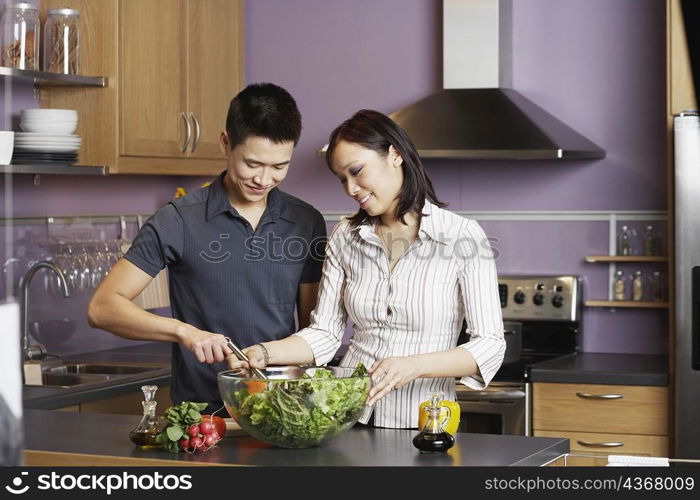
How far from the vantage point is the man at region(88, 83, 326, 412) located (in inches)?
92.3

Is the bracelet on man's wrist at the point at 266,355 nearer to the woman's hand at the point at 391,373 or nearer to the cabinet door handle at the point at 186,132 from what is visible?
the woman's hand at the point at 391,373

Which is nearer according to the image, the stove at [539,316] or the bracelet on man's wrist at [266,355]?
the bracelet on man's wrist at [266,355]

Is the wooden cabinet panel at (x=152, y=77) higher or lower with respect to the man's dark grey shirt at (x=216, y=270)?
higher

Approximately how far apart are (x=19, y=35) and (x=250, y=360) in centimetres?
174

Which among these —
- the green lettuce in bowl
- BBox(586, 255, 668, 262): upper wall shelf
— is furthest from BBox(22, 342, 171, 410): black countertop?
BBox(586, 255, 668, 262): upper wall shelf

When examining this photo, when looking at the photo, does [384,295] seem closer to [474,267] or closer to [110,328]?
[474,267]

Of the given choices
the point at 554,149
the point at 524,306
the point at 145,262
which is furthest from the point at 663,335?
the point at 145,262

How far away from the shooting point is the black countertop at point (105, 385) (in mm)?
3002

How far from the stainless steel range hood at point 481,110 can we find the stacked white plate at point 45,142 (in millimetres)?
1338

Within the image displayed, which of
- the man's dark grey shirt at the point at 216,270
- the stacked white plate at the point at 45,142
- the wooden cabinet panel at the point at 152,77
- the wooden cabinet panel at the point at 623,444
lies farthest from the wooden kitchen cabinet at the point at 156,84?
the wooden cabinet panel at the point at 623,444

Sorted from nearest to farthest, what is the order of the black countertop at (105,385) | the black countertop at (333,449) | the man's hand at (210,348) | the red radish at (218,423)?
1. the black countertop at (333,449)
2. the red radish at (218,423)
3. the man's hand at (210,348)
4. the black countertop at (105,385)

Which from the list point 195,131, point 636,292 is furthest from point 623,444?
point 195,131

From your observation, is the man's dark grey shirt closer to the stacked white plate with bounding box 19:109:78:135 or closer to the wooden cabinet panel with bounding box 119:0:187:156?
the stacked white plate with bounding box 19:109:78:135
